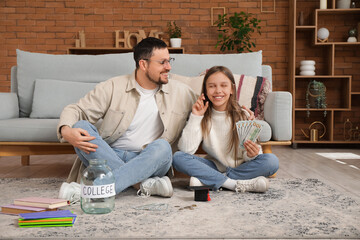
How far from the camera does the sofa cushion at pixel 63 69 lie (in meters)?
3.09

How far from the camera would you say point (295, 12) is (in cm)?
480

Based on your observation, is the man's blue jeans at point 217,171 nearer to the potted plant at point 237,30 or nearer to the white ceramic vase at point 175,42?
the potted plant at point 237,30

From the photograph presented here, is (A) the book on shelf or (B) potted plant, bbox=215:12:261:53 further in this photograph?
(B) potted plant, bbox=215:12:261:53

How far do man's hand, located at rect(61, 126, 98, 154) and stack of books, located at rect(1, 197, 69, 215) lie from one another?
1.11 feet

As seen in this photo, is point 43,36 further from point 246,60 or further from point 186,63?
point 246,60

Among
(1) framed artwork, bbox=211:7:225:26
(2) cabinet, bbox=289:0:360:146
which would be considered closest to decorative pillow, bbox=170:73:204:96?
(2) cabinet, bbox=289:0:360:146

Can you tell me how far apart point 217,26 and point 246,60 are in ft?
7.80

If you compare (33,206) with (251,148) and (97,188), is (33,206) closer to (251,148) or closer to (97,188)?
(97,188)

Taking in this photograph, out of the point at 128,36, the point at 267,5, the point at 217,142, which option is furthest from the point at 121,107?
the point at 267,5

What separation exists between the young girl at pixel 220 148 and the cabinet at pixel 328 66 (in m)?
2.87

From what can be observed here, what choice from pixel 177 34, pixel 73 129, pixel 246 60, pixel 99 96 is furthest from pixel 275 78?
pixel 73 129

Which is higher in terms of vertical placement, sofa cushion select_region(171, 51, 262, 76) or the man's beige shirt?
sofa cushion select_region(171, 51, 262, 76)

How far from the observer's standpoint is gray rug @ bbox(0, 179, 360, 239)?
4.62ft

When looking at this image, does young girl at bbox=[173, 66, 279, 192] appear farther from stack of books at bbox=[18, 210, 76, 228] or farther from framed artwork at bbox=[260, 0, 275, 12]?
framed artwork at bbox=[260, 0, 275, 12]
